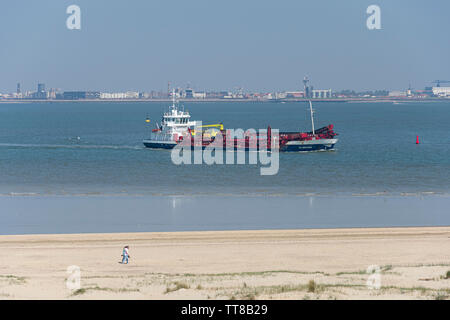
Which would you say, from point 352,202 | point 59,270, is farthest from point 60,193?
point 59,270

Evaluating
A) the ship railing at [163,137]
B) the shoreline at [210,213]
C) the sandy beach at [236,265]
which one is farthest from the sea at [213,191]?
the sandy beach at [236,265]

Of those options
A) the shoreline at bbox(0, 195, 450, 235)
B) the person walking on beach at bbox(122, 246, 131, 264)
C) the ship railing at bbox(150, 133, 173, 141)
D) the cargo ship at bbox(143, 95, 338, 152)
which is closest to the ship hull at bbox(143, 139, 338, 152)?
the cargo ship at bbox(143, 95, 338, 152)

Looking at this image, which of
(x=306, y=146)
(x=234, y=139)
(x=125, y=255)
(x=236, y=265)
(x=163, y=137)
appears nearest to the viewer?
(x=236, y=265)

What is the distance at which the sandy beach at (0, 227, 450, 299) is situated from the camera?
17.5 m

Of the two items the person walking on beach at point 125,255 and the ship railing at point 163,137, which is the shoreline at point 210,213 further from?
the ship railing at point 163,137

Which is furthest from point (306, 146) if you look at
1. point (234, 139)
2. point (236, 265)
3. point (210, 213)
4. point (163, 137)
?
point (236, 265)

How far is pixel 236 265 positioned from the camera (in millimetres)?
23531

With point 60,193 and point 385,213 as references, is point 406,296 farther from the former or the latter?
point 60,193

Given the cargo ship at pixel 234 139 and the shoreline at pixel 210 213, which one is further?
the cargo ship at pixel 234 139

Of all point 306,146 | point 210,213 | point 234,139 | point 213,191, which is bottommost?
point 210,213

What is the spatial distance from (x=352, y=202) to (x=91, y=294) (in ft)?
86.0

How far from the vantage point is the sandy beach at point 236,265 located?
57.5 ft

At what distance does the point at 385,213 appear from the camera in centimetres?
3681

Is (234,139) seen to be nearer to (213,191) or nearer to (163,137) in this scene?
(163,137)
